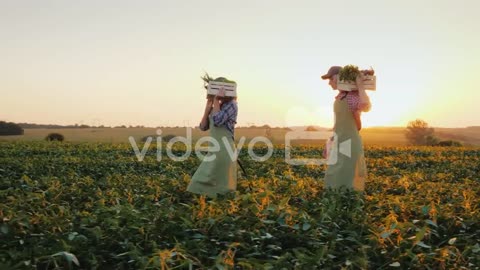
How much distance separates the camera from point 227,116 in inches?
319

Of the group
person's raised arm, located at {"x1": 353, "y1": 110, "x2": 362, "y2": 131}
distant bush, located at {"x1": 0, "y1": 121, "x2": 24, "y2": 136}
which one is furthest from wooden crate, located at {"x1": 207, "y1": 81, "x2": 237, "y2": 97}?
distant bush, located at {"x1": 0, "y1": 121, "x2": 24, "y2": 136}

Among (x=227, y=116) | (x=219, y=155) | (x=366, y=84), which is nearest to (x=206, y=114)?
(x=227, y=116)

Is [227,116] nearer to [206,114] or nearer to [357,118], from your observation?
[206,114]

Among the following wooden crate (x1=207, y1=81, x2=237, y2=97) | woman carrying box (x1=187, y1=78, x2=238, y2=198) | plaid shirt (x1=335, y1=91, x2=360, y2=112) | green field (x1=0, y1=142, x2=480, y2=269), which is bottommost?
green field (x1=0, y1=142, x2=480, y2=269)

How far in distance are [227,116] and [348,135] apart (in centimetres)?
158

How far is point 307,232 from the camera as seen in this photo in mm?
4539

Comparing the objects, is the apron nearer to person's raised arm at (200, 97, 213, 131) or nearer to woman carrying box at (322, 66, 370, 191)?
person's raised arm at (200, 97, 213, 131)

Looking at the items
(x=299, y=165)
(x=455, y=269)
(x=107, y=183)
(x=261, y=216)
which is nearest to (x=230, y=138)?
(x=107, y=183)

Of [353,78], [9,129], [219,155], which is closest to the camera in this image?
[353,78]

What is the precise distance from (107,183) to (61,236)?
4169 mm

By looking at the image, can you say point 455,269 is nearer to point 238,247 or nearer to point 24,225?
point 238,247

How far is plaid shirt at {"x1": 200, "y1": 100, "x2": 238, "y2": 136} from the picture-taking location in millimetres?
8086

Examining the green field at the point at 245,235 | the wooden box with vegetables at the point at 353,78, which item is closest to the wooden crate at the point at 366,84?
the wooden box with vegetables at the point at 353,78

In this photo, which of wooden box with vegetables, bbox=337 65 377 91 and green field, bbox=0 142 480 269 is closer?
green field, bbox=0 142 480 269
